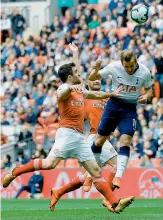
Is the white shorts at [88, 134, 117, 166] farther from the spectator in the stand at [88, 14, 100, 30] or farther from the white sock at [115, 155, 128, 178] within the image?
the spectator in the stand at [88, 14, 100, 30]

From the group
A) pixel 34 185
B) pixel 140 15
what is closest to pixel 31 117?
pixel 34 185

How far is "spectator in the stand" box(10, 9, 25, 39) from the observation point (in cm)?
3338

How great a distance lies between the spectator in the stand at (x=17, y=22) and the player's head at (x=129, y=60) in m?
19.1

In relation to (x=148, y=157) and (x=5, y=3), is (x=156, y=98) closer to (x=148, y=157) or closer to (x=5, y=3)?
(x=148, y=157)

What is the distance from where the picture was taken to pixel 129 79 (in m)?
14.7

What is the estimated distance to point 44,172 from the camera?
76.3ft

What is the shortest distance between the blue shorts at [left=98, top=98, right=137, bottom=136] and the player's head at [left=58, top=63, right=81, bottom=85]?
142 centimetres

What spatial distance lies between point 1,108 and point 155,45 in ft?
18.0

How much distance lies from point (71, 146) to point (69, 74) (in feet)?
3.67

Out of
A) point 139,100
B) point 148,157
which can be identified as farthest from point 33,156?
point 139,100

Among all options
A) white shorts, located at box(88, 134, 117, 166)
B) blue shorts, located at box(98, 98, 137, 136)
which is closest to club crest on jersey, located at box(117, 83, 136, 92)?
blue shorts, located at box(98, 98, 137, 136)

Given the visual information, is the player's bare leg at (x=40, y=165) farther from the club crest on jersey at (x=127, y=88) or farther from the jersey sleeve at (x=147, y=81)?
the jersey sleeve at (x=147, y=81)

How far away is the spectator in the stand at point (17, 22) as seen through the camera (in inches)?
1314

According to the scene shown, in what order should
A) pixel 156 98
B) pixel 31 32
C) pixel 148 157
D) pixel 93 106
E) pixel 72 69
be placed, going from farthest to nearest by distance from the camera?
pixel 31 32 < pixel 156 98 < pixel 148 157 < pixel 93 106 < pixel 72 69
